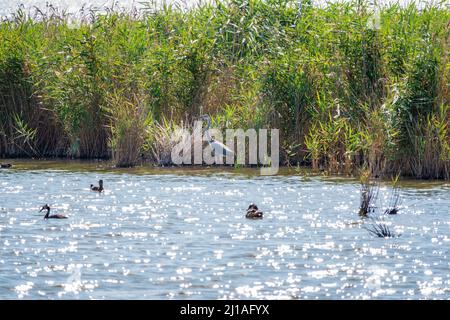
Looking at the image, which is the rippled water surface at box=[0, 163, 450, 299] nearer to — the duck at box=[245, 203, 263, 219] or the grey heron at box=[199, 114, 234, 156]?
the duck at box=[245, 203, 263, 219]

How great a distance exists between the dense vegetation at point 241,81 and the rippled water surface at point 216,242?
126 centimetres

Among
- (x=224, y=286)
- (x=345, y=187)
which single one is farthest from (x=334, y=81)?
(x=224, y=286)

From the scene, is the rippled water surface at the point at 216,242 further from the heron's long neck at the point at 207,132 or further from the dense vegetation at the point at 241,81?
the heron's long neck at the point at 207,132

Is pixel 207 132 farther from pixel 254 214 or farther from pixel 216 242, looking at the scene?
pixel 216 242

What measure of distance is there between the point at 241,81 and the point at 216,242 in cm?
913

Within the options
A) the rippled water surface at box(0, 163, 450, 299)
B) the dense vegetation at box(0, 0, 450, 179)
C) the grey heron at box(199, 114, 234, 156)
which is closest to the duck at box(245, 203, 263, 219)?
the rippled water surface at box(0, 163, 450, 299)

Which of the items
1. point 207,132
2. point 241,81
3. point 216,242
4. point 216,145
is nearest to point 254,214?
point 216,242

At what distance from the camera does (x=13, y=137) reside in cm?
2397

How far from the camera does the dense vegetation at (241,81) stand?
1978cm

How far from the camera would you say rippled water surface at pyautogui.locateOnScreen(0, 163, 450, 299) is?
1150 cm

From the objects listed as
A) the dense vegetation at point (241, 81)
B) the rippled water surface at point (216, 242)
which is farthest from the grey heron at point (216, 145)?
the rippled water surface at point (216, 242)

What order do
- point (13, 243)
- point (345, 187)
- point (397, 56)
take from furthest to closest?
1. point (397, 56)
2. point (345, 187)
3. point (13, 243)

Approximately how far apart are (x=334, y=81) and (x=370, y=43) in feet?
3.31

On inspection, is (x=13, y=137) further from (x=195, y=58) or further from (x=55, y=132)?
(x=195, y=58)
